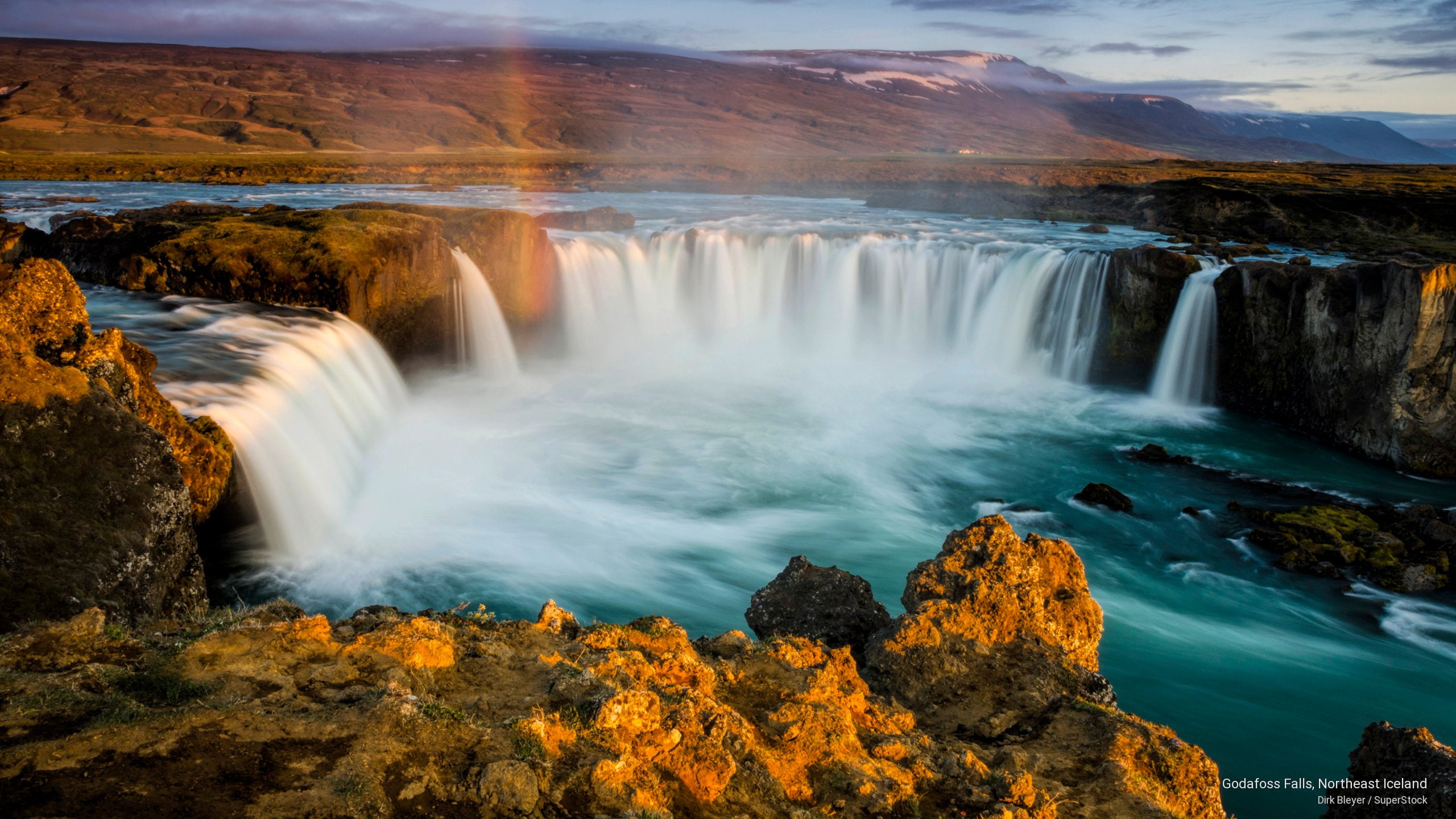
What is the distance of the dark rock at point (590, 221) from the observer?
104 feet

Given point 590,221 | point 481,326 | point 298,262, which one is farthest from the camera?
point 590,221

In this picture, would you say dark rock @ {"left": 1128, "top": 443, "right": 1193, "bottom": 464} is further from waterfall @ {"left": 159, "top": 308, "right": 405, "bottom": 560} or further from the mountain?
the mountain

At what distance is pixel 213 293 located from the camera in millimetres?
16641

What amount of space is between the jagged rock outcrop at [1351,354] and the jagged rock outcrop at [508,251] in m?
17.9

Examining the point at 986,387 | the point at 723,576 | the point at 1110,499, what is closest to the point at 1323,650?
the point at 1110,499

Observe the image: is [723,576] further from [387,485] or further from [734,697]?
[734,697]

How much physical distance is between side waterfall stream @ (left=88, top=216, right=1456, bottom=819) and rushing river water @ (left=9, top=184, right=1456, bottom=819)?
64 mm

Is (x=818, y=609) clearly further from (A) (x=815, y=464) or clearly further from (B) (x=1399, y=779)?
(A) (x=815, y=464)

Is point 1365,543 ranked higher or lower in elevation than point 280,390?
lower

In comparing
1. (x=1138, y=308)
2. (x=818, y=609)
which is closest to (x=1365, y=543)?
(x=1138, y=308)

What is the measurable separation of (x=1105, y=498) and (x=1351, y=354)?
7.53 m

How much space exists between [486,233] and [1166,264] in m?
17.9

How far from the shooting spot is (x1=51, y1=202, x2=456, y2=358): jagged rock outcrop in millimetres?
16719

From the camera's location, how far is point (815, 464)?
17719mm
